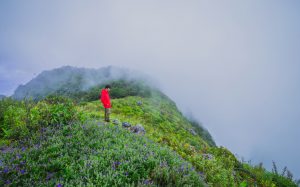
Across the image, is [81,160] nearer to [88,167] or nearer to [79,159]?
[79,159]

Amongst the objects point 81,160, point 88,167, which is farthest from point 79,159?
point 88,167

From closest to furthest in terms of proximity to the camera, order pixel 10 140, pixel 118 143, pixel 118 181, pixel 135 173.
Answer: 1. pixel 118 181
2. pixel 135 173
3. pixel 118 143
4. pixel 10 140

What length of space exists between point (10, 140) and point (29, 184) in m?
3.88

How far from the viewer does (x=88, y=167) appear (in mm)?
3826

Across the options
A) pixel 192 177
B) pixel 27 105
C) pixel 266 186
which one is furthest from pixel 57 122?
pixel 266 186

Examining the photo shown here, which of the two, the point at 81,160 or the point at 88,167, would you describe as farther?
the point at 81,160

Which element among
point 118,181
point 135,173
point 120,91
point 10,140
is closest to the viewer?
point 118,181

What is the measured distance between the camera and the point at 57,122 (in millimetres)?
6992

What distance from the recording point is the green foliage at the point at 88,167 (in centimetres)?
357

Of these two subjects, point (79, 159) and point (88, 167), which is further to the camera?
point (79, 159)

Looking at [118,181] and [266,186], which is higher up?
[266,186]

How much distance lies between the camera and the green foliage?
11.7 ft

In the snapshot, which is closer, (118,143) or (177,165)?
(177,165)

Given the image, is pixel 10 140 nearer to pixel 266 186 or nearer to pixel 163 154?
pixel 163 154
